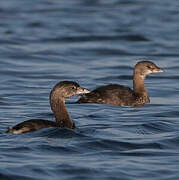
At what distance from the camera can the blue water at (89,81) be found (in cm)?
1103

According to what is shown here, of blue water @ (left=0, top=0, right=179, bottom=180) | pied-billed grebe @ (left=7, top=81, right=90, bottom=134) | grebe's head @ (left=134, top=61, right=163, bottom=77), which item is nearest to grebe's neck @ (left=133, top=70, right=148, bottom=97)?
grebe's head @ (left=134, top=61, right=163, bottom=77)

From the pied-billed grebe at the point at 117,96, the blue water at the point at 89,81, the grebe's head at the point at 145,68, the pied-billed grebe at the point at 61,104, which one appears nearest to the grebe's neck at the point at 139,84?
the pied-billed grebe at the point at 117,96

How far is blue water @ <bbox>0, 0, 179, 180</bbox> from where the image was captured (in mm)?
11031

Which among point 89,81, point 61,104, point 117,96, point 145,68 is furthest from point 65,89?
point 89,81

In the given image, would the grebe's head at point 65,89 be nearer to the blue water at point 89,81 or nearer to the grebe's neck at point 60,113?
the grebe's neck at point 60,113

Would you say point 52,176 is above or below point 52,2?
below

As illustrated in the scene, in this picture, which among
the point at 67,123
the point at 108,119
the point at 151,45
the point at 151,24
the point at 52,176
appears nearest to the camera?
the point at 52,176

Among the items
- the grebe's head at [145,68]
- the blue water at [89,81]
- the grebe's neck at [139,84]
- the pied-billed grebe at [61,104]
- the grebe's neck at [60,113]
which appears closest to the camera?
the blue water at [89,81]

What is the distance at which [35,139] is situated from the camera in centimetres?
1202

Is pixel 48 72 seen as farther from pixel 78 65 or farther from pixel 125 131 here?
pixel 125 131

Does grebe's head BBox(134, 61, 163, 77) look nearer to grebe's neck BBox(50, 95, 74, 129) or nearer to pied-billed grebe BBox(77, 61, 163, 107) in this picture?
pied-billed grebe BBox(77, 61, 163, 107)

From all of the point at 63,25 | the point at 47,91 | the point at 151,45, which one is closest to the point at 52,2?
the point at 63,25

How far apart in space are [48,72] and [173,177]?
10765mm

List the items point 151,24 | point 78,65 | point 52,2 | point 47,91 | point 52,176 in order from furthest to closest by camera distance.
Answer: point 52,2 < point 151,24 < point 78,65 < point 47,91 < point 52,176
